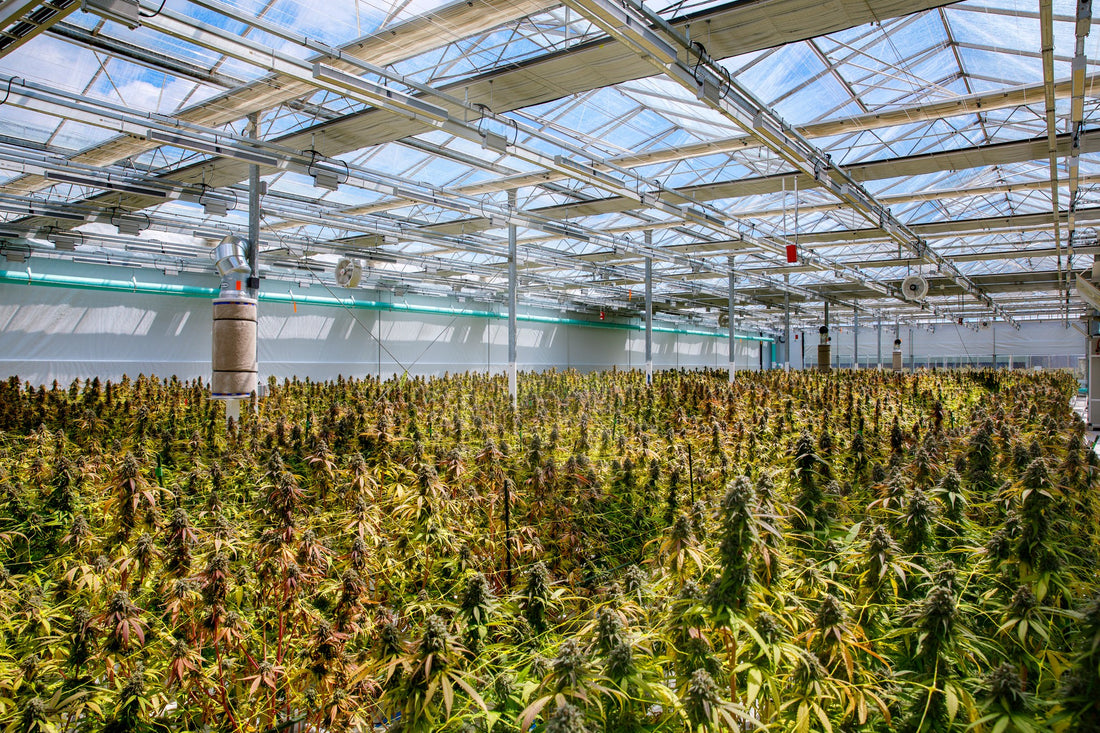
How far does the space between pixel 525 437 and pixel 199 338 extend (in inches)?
588

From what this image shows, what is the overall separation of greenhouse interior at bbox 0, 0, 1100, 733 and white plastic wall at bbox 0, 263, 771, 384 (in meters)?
0.18

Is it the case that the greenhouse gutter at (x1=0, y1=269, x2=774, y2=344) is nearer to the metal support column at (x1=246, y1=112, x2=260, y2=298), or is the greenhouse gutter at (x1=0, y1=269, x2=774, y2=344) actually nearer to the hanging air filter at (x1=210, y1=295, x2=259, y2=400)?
the metal support column at (x1=246, y1=112, x2=260, y2=298)

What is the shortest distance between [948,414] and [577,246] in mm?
11733

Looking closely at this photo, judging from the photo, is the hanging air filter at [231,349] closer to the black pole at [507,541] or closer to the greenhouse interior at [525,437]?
the greenhouse interior at [525,437]

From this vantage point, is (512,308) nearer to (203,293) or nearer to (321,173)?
(321,173)

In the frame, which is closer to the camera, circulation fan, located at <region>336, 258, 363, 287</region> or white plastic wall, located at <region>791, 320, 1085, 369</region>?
circulation fan, located at <region>336, 258, 363, 287</region>

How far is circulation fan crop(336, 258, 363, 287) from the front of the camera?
12.4 m

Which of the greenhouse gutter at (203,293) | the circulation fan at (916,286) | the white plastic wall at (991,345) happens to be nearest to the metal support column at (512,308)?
the greenhouse gutter at (203,293)

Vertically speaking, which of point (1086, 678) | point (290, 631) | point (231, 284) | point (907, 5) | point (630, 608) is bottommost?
point (290, 631)

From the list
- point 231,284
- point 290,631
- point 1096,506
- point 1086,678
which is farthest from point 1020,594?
point 231,284

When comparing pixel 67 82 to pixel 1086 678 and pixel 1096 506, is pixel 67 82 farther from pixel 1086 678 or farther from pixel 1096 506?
pixel 1096 506

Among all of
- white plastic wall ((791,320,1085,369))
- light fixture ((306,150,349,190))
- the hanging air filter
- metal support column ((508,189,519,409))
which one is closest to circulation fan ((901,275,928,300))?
metal support column ((508,189,519,409))

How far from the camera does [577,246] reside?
58.2 ft

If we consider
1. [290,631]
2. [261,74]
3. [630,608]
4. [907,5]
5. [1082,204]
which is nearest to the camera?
[630,608]
